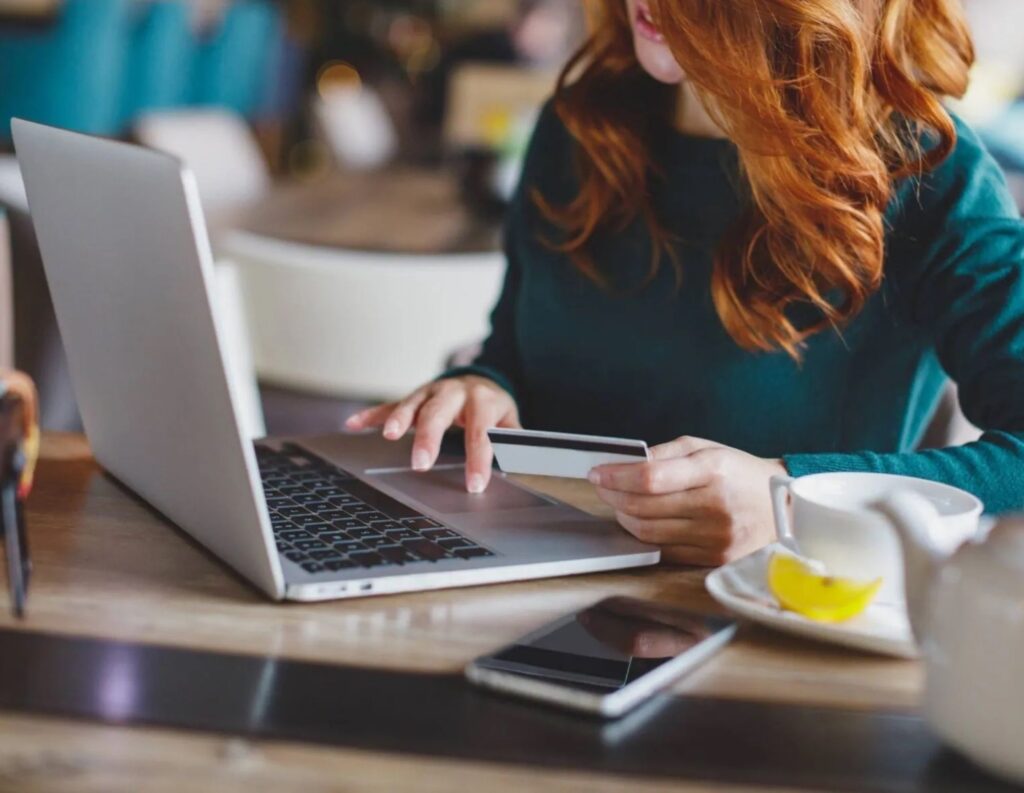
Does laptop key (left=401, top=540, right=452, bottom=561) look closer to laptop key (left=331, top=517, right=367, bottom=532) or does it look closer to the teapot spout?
laptop key (left=331, top=517, right=367, bottom=532)

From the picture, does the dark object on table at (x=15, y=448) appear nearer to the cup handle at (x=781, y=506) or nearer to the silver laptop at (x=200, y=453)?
the silver laptop at (x=200, y=453)

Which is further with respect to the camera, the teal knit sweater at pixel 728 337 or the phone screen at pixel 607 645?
the teal knit sweater at pixel 728 337

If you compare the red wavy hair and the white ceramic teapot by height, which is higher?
the red wavy hair

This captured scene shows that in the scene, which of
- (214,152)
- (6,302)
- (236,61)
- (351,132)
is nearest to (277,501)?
(6,302)

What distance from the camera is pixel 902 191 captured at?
1177mm

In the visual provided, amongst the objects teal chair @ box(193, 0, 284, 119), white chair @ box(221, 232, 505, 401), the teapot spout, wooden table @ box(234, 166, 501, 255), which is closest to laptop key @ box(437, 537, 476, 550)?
the teapot spout

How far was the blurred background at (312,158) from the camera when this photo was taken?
84.4 inches

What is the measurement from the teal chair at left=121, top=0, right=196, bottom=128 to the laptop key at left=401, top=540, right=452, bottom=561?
548cm

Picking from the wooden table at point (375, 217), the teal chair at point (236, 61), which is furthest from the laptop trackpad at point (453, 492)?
the teal chair at point (236, 61)

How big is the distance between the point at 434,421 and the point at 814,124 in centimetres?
41

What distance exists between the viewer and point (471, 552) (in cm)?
85

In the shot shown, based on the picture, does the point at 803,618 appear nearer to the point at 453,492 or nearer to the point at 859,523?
the point at 859,523

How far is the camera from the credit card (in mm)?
855

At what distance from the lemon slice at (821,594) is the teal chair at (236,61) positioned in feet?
22.2
